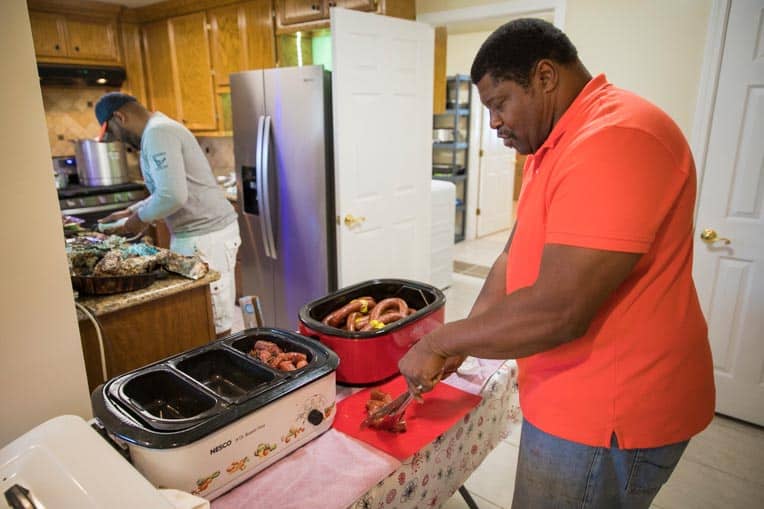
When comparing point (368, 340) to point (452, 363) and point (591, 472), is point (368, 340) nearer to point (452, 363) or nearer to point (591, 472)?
point (452, 363)

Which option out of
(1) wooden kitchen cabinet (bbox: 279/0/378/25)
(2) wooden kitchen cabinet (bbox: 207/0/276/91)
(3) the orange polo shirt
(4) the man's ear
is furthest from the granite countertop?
(2) wooden kitchen cabinet (bbox: 207/0/276/91)

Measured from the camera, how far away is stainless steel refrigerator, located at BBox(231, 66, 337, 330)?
2756 millimetres

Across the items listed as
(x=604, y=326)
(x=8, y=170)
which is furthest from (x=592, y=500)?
(x=8, y=170)

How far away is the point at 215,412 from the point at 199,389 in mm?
121

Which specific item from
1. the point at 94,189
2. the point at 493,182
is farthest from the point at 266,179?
the point at 493,182

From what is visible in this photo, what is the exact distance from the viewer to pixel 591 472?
2.98 feet

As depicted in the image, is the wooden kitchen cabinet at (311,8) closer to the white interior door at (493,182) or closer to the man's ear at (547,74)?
the man's ear at (547,74)

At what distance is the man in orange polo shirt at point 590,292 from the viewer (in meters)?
0.74

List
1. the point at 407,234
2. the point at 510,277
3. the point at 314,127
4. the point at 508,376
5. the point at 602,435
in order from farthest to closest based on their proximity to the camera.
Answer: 1. the point at 407,234
2. the point at 314,127
3. the point at 508,376
4. the point at 510,277
5. the point at 602,435

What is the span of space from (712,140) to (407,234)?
1720 mm

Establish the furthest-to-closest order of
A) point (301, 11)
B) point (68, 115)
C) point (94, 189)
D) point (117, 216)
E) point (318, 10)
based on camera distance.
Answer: point (68, 115) < point (94, 189) < point (301, 11) < point (318, 10) < point (117, 216)

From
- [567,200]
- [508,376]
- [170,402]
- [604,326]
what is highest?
[567,200]

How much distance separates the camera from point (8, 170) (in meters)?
0.95

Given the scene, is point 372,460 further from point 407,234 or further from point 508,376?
point 407,234
